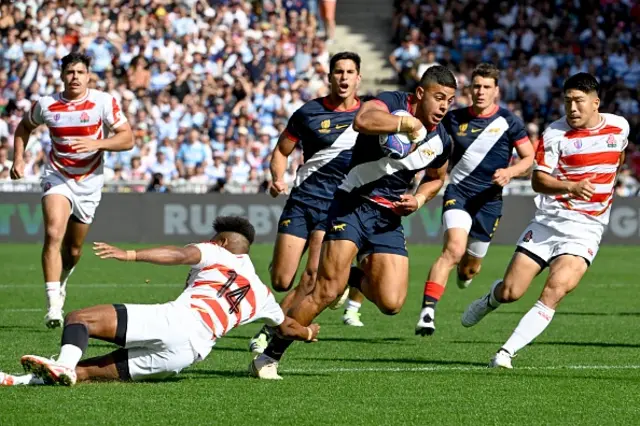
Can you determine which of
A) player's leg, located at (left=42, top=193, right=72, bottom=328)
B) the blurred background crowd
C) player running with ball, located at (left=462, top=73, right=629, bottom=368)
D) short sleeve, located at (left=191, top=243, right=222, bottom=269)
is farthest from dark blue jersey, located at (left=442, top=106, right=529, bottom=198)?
the blurred background crowd

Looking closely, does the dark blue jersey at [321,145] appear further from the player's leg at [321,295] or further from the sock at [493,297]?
the player's leg at [321,295]

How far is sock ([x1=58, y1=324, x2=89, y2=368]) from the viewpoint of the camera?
7738 millimetres

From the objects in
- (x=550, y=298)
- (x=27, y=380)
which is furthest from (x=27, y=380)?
(x=550, y=298)

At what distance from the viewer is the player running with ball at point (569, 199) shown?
991 centimetres

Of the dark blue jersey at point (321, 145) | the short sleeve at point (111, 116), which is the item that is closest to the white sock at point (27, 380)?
the dark blue jersey at point (321, 145)

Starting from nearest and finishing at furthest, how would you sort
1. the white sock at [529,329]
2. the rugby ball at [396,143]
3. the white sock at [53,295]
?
the rugby ball at [396,143], the white sock at [529,329], the white sock at [53,295]

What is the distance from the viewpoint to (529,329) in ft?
32.1

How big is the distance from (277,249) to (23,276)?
8.37m

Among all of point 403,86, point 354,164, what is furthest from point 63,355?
point 403,86

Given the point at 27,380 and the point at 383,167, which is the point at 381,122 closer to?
the point at 383,167

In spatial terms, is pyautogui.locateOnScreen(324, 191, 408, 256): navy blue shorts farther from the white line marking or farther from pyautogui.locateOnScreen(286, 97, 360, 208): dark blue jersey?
pyautogui.locateOnScreen(286, 97, 360, 208): dark blue jersey

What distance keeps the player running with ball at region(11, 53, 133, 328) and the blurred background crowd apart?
13.2 m

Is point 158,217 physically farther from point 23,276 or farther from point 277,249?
point 277,249

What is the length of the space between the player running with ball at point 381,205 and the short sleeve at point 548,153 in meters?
0.78
